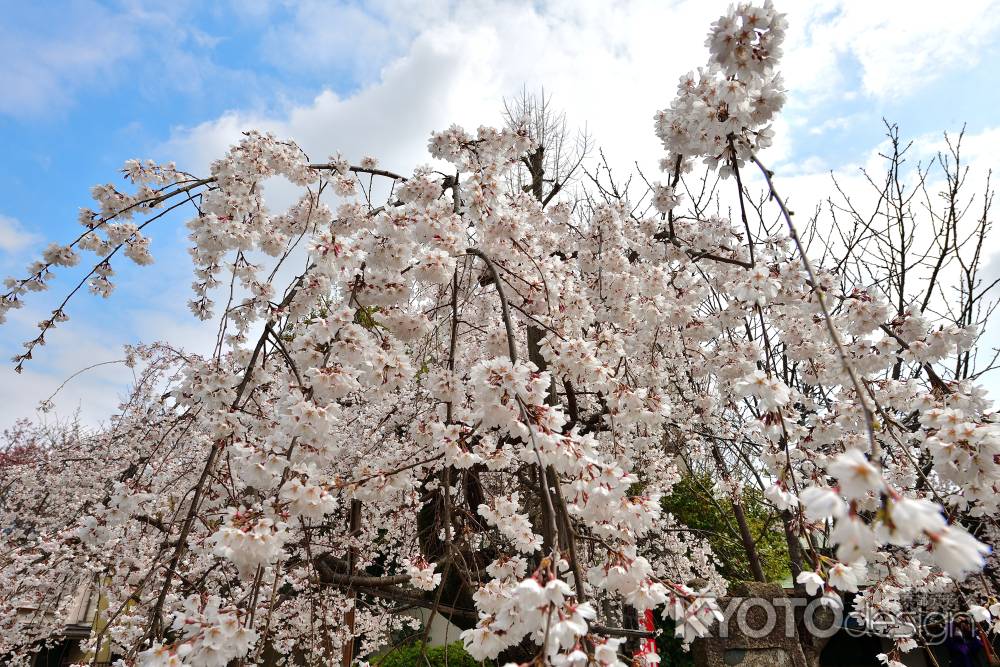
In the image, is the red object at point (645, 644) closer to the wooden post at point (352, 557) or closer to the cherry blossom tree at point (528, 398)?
the cherry blossom tree at point (528, 398)

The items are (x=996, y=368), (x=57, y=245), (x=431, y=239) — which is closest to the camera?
(x=431, y=239)

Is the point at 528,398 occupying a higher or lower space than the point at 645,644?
higher

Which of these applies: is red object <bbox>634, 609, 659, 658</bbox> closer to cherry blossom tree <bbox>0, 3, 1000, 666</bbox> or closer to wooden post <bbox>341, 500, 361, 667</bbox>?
cherry blossom tree <bbox>0, 3, 1000, 666</bbox>

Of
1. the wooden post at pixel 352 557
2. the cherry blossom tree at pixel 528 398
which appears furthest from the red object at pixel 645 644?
the wooden post at pixel 352 557

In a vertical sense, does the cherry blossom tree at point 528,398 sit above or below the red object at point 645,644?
above

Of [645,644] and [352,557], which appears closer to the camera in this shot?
[645,644]

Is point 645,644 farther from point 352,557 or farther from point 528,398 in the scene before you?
point 352,557

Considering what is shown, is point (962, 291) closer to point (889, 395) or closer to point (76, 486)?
point (889, 395)

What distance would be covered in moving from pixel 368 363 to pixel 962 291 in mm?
9440

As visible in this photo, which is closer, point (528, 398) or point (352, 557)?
point (528, 398)

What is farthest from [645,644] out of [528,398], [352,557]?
[352,557]

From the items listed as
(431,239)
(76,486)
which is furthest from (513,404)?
(76,486)

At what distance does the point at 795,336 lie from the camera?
153 inches

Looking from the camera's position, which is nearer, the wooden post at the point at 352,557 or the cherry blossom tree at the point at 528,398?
the cherry blossom tree at the point at 528,398
